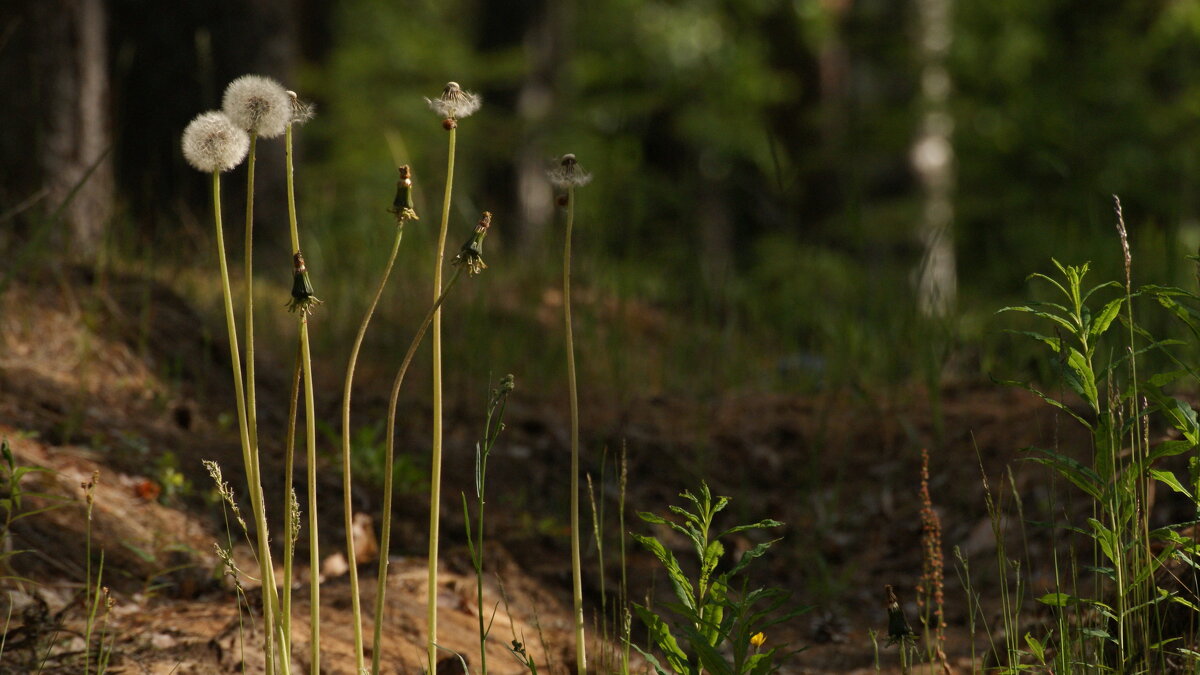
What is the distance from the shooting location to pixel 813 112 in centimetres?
1192

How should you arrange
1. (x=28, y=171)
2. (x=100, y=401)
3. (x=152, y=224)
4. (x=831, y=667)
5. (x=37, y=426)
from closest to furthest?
1. (x=831, y=667)
2. (x=37, y=426)
3. (x=100, y=401)
4. (x=28, y=171)
5. (x=152, y=224)

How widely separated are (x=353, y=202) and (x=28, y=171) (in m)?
5.02

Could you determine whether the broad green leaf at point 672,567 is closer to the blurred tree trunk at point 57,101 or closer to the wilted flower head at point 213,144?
the wilted flower head at point 213,144

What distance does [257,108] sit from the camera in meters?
1.68

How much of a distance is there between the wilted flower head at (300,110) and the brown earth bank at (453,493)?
3.58ft

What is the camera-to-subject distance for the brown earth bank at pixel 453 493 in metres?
2.58

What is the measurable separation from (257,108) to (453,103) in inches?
12.2

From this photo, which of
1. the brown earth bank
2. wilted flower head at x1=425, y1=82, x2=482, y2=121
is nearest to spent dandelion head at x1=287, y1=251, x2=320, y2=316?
wilted flower head at x1=425, y1=82, x2=482, y2=121

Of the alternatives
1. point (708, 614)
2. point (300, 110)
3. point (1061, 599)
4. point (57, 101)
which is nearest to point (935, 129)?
point (57, 101)

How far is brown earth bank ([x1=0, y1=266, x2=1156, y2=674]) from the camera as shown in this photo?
8.47 feet

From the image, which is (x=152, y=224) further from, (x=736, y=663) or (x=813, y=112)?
(x=813, y=112)

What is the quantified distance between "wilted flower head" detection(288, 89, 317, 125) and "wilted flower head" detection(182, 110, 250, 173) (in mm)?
90

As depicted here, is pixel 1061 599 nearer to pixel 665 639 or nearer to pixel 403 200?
pixel 665 639

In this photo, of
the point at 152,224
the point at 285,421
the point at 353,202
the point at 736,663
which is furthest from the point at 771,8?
the point at 736,663
